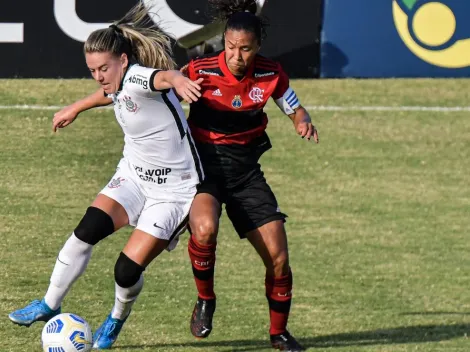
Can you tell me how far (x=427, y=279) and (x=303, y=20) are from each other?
6749mm

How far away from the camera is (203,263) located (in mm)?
7980

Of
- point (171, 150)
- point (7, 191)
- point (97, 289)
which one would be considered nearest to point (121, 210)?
point (171, 150)

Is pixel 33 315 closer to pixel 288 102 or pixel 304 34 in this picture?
pixel 288 102

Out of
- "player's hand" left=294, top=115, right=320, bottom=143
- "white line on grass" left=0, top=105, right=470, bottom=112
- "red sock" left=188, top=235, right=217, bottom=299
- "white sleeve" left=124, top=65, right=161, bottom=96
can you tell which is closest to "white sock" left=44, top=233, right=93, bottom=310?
"red sock" left=188, top=235, right=217, bottom=299

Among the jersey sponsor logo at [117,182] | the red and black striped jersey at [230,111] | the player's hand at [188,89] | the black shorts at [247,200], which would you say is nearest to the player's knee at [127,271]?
the jersey sponsor logo at [117,182]

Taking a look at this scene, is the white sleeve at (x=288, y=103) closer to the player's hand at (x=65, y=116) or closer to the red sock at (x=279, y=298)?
Result: the red sock at (x=279, y=298)

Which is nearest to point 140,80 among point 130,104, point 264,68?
point 130,104

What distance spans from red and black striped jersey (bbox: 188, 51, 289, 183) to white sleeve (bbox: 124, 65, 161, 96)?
1.45 ft

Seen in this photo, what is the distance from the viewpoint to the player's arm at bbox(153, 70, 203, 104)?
720cm

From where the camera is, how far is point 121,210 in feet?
25.7

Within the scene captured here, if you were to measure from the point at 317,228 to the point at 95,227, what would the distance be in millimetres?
4932

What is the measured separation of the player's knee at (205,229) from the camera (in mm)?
7770

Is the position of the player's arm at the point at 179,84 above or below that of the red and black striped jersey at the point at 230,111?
above

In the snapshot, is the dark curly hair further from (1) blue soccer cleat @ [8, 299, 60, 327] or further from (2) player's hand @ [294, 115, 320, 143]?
(1) blue soccer cleat @ [8, 299, 60, 327]
